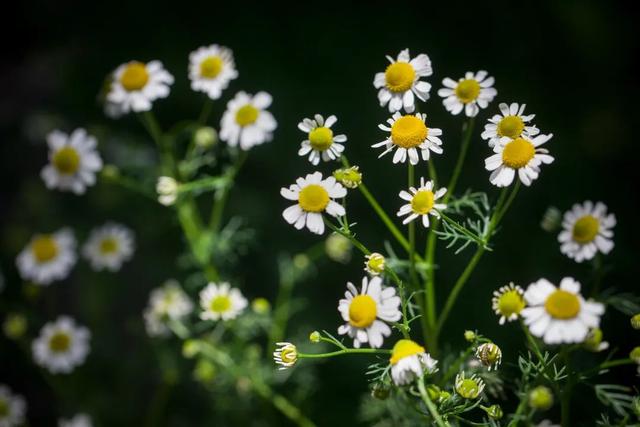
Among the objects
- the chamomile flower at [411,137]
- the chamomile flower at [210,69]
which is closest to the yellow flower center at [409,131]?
the chamomile flower at [411,137]

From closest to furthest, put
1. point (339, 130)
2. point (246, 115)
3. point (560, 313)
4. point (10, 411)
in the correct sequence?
point (560, 313), point (246, 115), point (10, 411), point (339, 130)

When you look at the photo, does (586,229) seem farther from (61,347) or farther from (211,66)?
(61,347)

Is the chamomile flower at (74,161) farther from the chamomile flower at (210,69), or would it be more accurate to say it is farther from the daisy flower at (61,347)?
the daisy flower at (61,347)

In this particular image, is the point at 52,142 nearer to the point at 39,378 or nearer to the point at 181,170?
the point at 181,170

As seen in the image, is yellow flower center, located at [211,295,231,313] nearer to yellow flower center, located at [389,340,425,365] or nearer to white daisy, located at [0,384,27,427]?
yellow flower center, located at [389,340,425,365]

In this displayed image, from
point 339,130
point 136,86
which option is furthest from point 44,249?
point 339,130

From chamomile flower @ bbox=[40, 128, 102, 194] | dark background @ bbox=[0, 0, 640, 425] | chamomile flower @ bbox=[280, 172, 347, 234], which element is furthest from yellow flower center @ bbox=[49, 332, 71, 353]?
chamomile flower @ bbox=[280, 172, 347, 234]

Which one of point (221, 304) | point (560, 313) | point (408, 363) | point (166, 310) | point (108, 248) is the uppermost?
point (560, 313)
